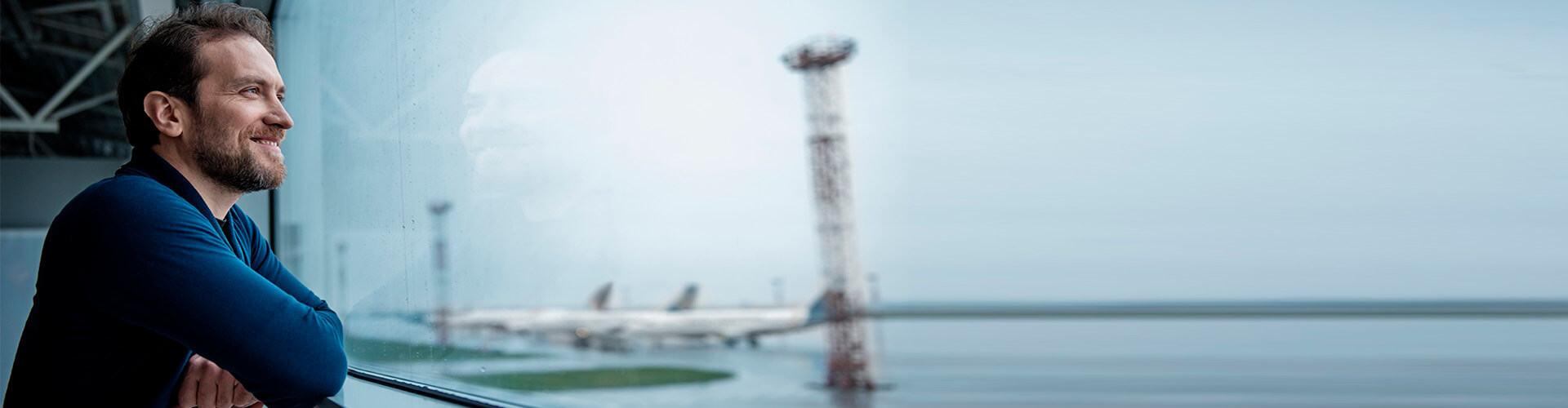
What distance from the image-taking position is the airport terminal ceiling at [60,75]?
4.71 meters

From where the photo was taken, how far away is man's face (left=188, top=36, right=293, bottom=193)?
2.57 ft

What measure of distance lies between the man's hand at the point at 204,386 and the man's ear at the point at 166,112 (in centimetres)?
21

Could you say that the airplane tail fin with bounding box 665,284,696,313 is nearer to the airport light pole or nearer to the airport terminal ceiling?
the airport terminal ceiling

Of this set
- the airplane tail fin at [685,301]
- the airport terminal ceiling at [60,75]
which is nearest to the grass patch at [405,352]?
the airport terminal ceiling at [60,75]

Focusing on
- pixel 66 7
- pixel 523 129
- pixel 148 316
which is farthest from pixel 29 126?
pixel 148 316

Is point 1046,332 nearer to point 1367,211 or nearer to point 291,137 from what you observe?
point 1367,211

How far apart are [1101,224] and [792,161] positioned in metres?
11.0

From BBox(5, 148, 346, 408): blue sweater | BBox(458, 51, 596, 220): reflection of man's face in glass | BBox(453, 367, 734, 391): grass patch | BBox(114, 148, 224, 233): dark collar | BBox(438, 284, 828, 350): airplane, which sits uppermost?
BBox(458, 51, 596, 220): reflection of man's face in glass

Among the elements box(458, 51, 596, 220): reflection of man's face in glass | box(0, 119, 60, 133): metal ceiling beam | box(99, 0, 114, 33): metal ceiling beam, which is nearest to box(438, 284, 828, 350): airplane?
box(0, 119, 60, 133): metal ceiling beam

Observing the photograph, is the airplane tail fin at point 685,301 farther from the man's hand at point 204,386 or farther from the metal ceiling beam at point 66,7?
the man's hand at point 204,386

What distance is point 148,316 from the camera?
660 mm

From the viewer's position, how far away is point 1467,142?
663mm

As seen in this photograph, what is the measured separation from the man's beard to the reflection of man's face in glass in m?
0.87

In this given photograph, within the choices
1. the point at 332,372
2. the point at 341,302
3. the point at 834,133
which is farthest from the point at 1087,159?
the point at 834,133
